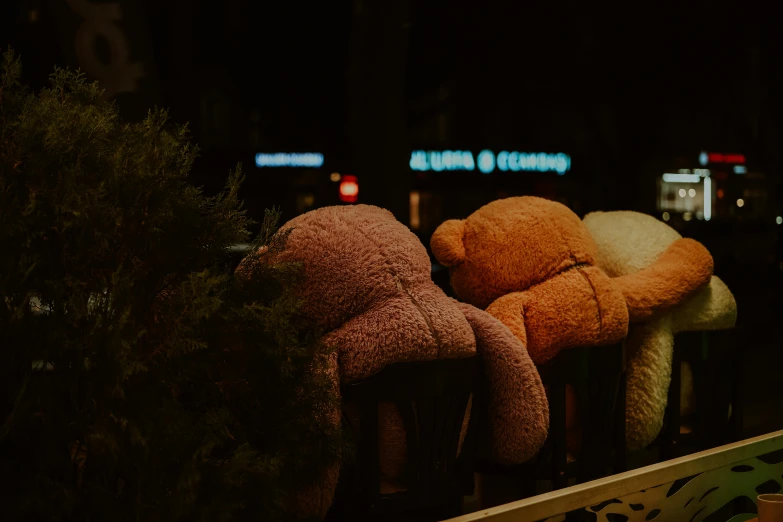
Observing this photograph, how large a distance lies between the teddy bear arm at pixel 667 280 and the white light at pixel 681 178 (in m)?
23.1

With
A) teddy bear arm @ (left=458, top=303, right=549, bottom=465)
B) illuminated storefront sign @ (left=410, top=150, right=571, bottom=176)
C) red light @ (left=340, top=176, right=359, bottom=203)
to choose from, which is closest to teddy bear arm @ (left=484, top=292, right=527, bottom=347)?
teddy bear arm @ (left=458, top=303, right=549, bottom=465)

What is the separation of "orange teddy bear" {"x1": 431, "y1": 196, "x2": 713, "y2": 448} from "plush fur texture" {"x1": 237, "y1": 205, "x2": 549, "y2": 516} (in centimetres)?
44

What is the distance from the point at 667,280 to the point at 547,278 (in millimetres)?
609

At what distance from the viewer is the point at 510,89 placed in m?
20.9

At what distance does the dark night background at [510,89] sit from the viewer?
55.7ft

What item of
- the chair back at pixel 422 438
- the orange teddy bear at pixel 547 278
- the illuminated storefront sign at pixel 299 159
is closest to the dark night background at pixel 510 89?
the illuminated storefront sign at pixel 299 159

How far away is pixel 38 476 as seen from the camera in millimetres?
1781

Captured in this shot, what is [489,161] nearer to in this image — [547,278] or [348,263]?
[547,278]

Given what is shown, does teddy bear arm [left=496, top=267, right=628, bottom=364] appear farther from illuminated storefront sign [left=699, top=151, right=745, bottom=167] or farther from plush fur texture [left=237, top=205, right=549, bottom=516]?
illuminated storefront sign [left=699, top=151, right=745, bottom=167]

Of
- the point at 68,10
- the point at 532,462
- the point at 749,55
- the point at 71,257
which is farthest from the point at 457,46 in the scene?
the point at 71,257

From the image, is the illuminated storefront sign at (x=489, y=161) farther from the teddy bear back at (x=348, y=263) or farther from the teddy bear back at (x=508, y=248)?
the teddy bear back at (x=348, y=263)

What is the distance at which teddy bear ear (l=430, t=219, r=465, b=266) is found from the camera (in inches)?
138

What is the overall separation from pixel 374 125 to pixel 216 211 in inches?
185

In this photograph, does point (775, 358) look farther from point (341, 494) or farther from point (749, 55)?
point (749, 55)
